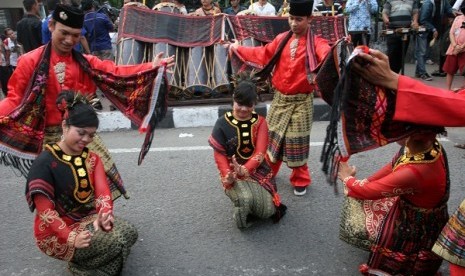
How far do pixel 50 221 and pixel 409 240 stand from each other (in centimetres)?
198

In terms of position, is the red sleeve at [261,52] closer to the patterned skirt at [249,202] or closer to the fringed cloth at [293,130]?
the fringed cloth at [293,130]

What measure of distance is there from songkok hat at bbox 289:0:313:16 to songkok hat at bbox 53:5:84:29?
1.66m

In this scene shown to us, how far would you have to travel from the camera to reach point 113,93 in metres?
3.44

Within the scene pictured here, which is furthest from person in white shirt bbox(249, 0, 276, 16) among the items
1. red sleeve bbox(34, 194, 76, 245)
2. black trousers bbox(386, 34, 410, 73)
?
red sleeve bbox(34, 194, 76, 245)

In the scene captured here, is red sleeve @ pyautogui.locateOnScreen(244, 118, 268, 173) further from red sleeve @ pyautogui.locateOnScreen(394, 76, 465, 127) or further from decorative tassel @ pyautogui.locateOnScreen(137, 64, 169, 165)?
red sleeve @ pyautogui.locateOnScreen(394, 76, 465, 127)

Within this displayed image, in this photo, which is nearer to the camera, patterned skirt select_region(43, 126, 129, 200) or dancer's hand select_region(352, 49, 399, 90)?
dancer's hand select_region(352, 49, 399, 90)

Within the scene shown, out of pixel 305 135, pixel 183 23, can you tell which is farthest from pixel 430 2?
pixel 305 135

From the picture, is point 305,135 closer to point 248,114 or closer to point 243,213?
point 248,114

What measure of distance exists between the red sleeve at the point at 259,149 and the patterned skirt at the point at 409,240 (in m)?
1.07

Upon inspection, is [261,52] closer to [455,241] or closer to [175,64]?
[455,241]

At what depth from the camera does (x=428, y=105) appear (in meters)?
2.04

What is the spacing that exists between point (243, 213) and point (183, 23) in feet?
14.8

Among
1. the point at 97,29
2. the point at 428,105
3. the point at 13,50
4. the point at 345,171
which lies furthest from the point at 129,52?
the point at 428,105

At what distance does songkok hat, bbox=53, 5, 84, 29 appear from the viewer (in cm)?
314
